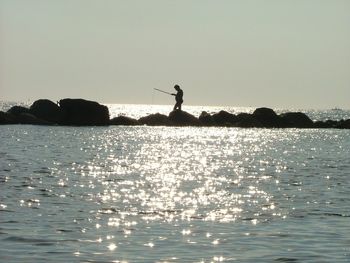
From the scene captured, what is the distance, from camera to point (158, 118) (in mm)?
58656

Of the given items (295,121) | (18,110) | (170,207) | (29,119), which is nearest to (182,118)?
(29,119)

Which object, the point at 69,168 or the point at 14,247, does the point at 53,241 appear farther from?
the point at 69,168

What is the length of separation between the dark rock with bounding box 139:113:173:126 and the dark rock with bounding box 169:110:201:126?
730mm

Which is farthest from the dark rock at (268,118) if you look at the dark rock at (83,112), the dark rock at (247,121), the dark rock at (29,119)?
the dark rock at (29,119)

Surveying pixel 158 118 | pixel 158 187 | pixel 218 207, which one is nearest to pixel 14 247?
pixel 218 207

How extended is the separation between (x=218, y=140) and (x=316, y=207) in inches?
1265

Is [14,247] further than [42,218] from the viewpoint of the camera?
No

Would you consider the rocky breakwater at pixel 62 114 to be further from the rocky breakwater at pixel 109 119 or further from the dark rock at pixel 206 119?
the dark rock at pixel 206 119

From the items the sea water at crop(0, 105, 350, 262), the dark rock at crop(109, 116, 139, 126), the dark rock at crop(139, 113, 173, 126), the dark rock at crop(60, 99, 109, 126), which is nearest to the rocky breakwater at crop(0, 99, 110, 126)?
the dark rock at crop(60, 99, 109, 126)

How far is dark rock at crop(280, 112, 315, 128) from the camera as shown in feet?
205

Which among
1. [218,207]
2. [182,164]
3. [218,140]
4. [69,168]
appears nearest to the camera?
[218,207]

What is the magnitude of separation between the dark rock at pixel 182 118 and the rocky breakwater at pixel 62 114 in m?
4.71

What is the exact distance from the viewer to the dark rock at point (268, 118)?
199 feet

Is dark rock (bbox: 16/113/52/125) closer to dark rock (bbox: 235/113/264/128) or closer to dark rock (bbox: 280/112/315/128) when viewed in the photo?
dark rock (bbox: 235/113/264/128)
